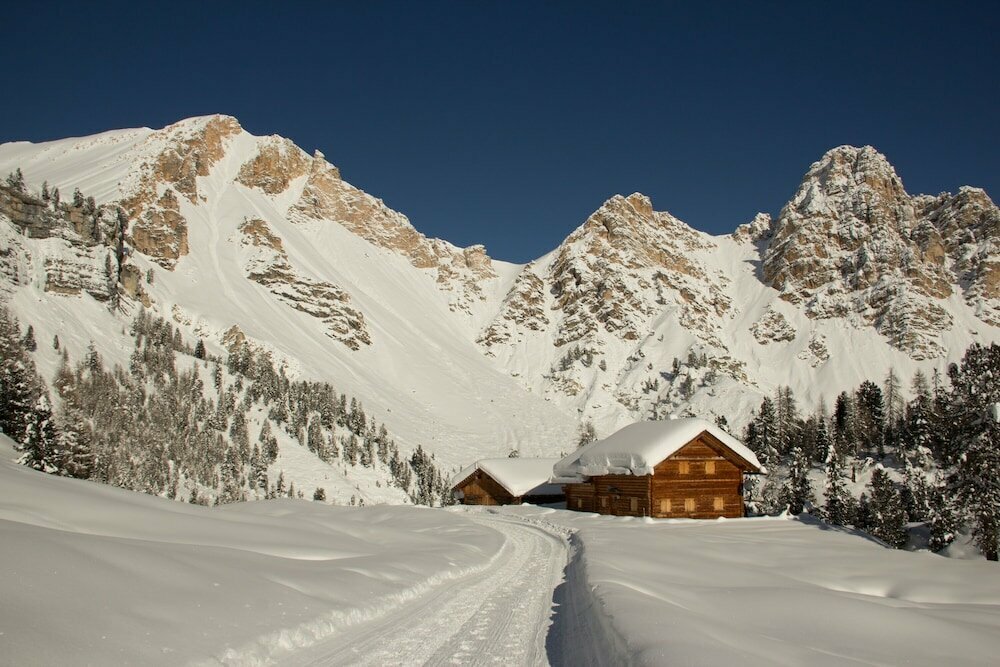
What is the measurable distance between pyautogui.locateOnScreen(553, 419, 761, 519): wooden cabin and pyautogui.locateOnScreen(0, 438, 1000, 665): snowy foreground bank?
601 inches

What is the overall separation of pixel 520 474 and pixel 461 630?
39.3m

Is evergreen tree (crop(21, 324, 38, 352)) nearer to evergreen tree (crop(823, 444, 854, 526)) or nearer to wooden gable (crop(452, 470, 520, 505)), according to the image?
wooden gable (crop(452, 470, 520, 505))

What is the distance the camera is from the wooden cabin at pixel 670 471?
31.3 metres

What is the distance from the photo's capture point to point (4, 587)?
5340mm

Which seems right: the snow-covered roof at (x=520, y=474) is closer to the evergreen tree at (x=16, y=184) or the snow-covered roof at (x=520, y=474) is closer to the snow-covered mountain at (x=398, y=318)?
the snow-covered mountain at (x=398, y=318)

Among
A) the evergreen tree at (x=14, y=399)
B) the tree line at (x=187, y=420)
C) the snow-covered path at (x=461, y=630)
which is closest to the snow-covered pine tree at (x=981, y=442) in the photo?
the snow-covered path at (x=461, y=630)

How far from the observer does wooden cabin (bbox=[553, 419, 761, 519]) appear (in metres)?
31.3

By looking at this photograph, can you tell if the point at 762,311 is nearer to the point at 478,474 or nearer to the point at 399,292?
the point at 399,292

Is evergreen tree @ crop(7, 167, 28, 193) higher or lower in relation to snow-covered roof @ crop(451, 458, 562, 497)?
higher

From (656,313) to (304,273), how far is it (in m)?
106

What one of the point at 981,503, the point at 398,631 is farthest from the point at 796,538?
the point at 398,631

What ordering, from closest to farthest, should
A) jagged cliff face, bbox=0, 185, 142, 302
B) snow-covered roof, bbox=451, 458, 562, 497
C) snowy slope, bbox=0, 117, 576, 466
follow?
snow-covered roof, bbox=451, 458, 562, 497, jagged cliff face, bbox=0, 185, 142, 302, snowy slope, bbox=0, 117, 576, 466

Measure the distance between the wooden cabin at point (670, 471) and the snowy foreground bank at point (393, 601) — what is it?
50.1ft

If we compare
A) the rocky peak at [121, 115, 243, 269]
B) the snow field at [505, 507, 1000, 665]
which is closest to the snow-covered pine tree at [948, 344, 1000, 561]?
the snow field at [505, 507, 1000, 665]
